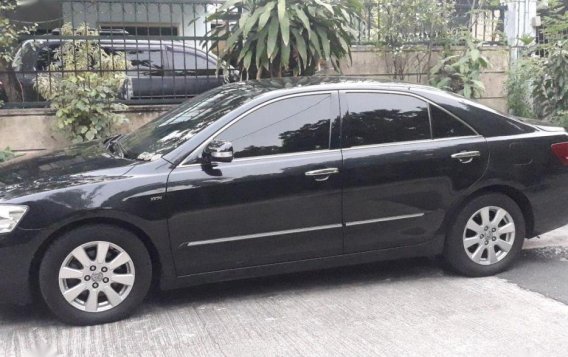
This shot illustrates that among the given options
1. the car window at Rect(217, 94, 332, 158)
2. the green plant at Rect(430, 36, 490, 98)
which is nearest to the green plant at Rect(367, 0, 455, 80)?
the green plant at Rect(430, 36, 490, 98)

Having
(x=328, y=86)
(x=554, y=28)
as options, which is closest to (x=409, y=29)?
(x=554, y=28)

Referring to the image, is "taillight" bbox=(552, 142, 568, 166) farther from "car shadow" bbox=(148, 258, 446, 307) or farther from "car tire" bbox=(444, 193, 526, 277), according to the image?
"car shadow" bbox=(148, 258, 446, 307)

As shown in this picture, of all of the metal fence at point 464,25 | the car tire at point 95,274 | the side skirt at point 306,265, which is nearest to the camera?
the car tire at point 95,274

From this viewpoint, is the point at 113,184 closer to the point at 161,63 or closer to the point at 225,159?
the point at 225,159

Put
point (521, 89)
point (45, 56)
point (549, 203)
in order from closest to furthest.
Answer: point (549, 203) < point (45, 56) < point (521, 89)

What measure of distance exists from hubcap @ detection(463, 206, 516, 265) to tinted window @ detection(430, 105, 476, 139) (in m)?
0.64

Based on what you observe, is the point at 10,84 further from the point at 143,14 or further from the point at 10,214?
the point at 10,214

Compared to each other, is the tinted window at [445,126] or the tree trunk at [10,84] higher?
the tree trunk at [10,84]

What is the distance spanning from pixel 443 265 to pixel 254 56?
3.51m

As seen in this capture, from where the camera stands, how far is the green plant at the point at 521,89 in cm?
912

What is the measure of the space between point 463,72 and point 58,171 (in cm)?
588

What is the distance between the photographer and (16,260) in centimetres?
403

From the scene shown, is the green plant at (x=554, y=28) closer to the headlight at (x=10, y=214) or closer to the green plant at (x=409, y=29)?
the green plant at (x=409, y=29)

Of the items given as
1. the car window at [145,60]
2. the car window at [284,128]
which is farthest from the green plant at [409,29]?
the car window at [284,128]
